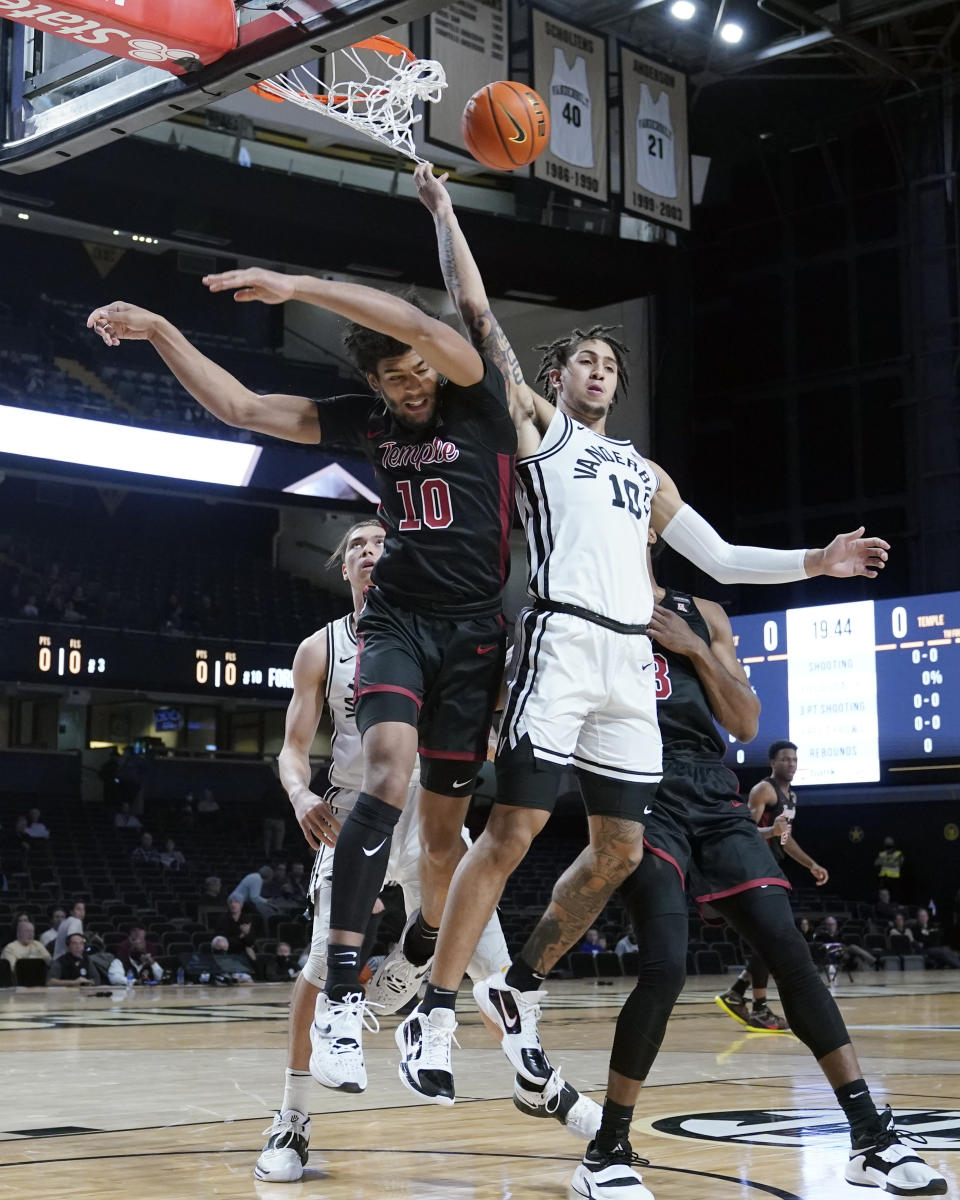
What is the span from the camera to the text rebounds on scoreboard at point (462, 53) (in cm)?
2047

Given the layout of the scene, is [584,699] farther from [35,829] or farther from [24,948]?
[35,829]

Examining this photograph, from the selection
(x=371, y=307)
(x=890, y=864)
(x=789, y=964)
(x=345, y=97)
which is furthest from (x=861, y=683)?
(x=371, y=307)

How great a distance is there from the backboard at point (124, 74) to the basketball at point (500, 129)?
95 cm

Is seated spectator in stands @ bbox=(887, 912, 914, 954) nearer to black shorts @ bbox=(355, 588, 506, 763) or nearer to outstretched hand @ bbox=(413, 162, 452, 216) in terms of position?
black shorts @ bbox=(355, 588, 506, 763)

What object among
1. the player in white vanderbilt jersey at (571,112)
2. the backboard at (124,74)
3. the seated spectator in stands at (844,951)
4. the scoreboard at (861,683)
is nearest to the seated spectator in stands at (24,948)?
the seated spectator in stands at (844,951)

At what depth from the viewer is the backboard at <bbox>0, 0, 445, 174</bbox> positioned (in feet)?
18.0

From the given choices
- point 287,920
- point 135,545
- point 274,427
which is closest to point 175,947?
point 287,920

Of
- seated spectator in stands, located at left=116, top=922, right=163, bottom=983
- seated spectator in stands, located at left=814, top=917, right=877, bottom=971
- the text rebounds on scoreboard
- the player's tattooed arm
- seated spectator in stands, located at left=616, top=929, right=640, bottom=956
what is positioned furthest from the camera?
the text rebounds on scoreboard

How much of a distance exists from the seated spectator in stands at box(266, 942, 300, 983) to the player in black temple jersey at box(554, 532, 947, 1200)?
41.6 feet

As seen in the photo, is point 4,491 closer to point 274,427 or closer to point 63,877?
point 63,877

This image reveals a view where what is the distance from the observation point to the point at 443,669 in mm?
4387

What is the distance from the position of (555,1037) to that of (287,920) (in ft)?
30.8

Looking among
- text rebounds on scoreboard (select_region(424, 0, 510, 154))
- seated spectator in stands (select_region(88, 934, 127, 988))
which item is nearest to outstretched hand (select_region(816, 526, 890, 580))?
seated spectator in stands (select_region(88, 934, 127, 988))

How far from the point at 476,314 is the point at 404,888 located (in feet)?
6.89
